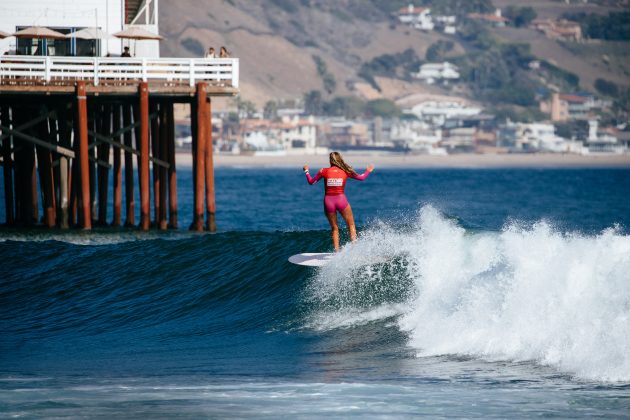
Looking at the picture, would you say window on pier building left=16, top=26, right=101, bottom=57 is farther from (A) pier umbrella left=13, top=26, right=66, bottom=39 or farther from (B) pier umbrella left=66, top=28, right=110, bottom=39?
(A) pier umbrella left=13, top=26, right=66, bottom=39

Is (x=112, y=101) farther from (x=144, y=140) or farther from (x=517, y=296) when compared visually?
(x=517, y=296)

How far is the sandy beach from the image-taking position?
177125 millimetres

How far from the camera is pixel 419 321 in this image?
15.9m

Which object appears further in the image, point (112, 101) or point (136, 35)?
point (136, 35)

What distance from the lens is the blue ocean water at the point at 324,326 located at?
11.9 m

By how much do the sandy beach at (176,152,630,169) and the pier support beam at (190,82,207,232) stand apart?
139 metres

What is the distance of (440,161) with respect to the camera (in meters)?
187

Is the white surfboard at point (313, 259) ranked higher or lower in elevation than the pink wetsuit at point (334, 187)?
lower

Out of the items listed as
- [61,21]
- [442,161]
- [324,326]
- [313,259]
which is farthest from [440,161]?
[324,326]

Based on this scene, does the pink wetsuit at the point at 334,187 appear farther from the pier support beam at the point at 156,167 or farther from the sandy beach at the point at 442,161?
the sandy beach at the point at 442,161

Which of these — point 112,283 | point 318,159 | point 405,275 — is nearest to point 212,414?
point 405,275

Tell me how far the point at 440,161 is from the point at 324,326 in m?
172

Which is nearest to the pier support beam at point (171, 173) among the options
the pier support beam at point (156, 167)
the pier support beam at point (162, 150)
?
the pier support beam at point (162, 150)

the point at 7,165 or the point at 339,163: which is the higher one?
the point at 339,163
